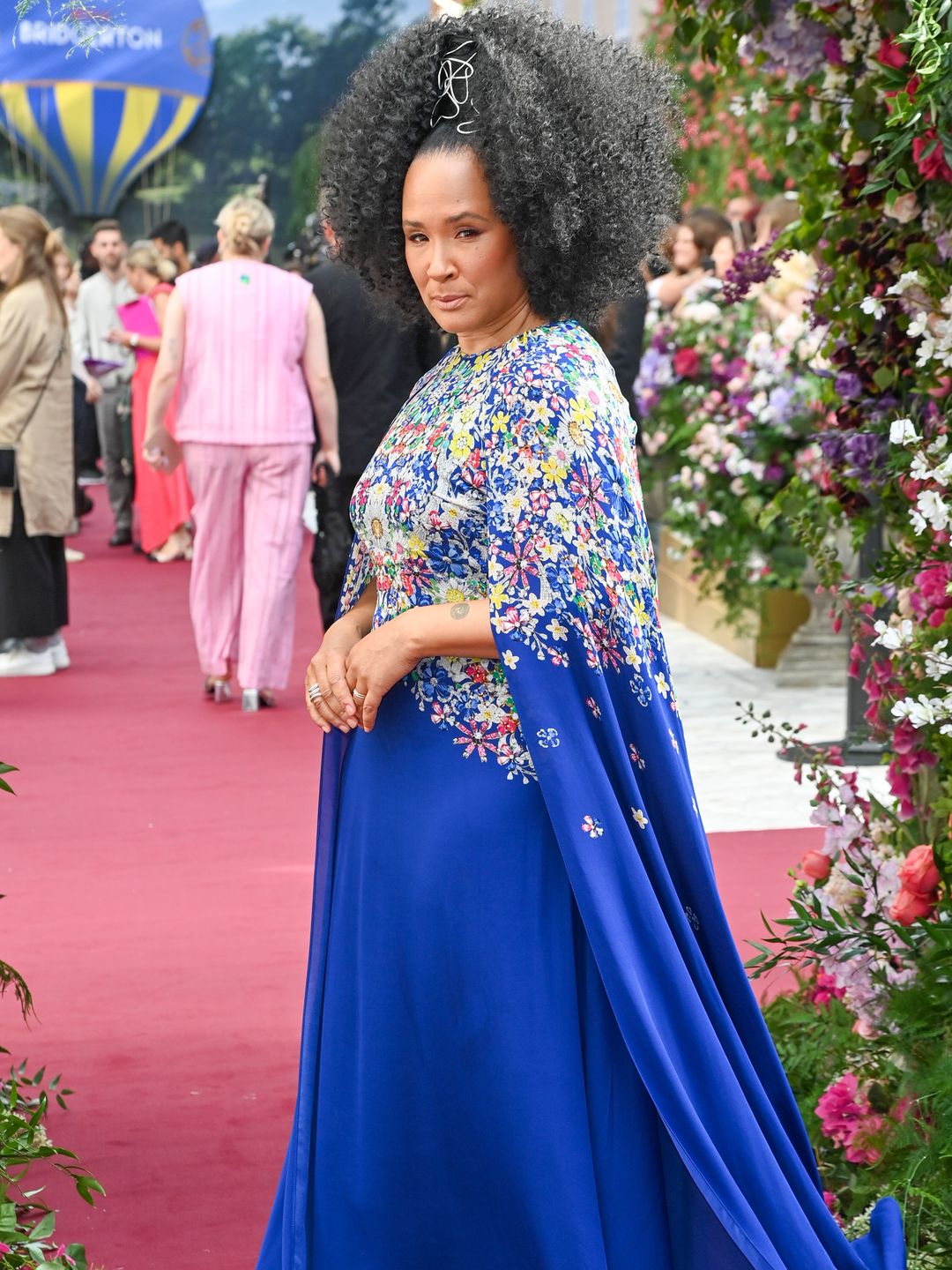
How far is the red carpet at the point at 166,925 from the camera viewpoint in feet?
11.6

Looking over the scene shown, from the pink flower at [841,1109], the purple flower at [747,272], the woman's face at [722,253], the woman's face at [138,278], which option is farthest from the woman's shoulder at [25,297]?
the pink flower at [841,1109]

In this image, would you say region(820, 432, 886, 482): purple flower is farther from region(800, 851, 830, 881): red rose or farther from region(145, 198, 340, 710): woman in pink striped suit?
region(145, 198, 340, 710): woman in pink striped suit

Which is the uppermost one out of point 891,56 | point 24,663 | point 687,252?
point 891,56

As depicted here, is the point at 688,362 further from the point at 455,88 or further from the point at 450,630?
the point at 450,630

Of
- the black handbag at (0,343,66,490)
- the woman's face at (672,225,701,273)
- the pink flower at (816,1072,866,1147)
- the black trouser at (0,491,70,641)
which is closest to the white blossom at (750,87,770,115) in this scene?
the pink flower at (816,1072,866,1147)

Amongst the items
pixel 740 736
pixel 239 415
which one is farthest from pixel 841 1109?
pixel 239 415

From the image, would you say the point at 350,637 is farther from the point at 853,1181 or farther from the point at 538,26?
the point at 853,1181

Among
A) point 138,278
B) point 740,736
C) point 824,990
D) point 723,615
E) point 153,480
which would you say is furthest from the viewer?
point 138,278

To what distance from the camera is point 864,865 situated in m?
3.27

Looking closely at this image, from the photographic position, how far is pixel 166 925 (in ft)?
16.8

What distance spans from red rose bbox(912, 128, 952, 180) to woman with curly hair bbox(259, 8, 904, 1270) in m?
0.45

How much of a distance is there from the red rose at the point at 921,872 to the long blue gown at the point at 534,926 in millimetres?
483

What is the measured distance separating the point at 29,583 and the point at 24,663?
535 millimetres

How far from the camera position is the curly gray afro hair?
2408 mm
